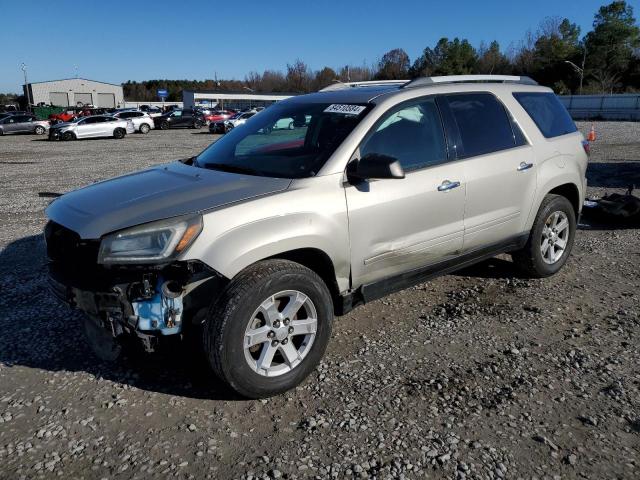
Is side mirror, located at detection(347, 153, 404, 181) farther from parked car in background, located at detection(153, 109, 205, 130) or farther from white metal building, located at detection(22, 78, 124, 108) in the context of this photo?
white metal building, located at detection(22, 78, 124, 108)

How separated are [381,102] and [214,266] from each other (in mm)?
1772

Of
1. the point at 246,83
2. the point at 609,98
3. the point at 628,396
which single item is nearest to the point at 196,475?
the point at 628,396

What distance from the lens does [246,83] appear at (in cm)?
14225

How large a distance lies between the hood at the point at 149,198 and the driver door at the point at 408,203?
615 mm

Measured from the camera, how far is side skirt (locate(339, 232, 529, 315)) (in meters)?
3.61

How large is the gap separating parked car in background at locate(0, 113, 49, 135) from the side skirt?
1522 inches

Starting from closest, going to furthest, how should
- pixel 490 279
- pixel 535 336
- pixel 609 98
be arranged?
pixel 535 336
pixel 490 279
pixel 609 98

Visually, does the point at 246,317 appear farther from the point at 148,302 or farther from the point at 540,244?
the point at 540,244

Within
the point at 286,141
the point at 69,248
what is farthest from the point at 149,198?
the point at 286,141

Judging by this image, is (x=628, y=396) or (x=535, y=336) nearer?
→ (x=628, y=396)

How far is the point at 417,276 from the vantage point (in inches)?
156

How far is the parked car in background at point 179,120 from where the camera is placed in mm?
41812

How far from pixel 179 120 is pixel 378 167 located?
41.7 meters

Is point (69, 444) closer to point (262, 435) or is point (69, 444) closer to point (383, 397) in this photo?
point (262, 435)
